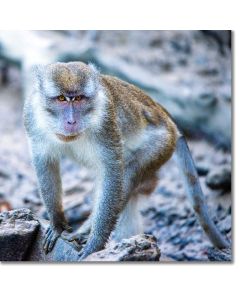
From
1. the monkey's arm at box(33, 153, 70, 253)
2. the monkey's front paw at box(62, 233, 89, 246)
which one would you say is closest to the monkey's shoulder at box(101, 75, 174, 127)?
the monkey's arm at box(33, 153, 70, 253)

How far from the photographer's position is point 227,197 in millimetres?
4320

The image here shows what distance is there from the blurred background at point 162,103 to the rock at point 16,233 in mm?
456

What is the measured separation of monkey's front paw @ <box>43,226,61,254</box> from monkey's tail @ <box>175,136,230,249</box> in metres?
0.86

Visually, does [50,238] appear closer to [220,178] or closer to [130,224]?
[130,224]

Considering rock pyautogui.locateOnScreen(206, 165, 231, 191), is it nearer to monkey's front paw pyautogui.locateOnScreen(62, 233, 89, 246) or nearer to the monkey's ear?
monkey's front paw pyautogui.locateOnScreen(62, 233, 89, 246)

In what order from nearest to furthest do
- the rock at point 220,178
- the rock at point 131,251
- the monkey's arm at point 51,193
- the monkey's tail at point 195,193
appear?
the rock at point 131,251 → the monkey's arm at point 51,193 → the monkey's tail at point 195,193 → the rock at point 220,178

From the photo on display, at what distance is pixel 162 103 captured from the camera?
4809 mm

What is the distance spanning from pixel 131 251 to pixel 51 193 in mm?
565

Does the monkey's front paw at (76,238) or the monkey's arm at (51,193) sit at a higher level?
the monkey's arm at (51,193)

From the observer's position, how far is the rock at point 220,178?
4.34m

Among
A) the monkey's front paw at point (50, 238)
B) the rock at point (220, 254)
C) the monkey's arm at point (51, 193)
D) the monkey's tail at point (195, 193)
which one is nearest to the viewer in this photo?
the monkey's arm at point (51, 193)

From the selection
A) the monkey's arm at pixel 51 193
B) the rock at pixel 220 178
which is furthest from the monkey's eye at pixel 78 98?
the rock at pixel 220 178
